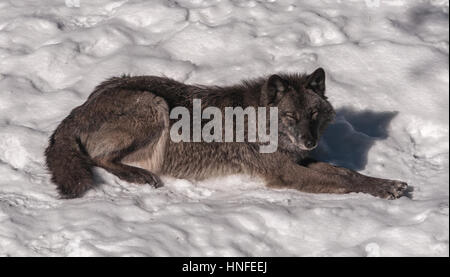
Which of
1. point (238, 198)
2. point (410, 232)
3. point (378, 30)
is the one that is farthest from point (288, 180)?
point (378, 30)

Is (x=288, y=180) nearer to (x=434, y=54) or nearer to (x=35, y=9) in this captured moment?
(x=434, y=54)

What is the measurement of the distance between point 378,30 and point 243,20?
196 cm

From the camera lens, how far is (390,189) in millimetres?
6648

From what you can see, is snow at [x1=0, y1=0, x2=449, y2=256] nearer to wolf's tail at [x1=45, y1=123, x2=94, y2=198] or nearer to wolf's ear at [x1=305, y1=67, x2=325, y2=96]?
wolf's tail at [x1=45, y1=123, x2=94, y2=198]

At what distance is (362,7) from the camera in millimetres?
9742

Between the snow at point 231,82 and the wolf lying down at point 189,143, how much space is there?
20 cm

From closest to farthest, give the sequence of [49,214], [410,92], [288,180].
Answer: [49,214]
[288,180]
[410,92]

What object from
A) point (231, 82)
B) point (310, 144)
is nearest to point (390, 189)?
point (310, 144)

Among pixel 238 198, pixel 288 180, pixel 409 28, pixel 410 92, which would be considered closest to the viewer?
pixel 238 198

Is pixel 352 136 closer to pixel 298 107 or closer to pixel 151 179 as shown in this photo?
pixel 298 107

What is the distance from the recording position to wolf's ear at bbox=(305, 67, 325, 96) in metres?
7.10

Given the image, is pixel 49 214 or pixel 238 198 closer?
pixel 49 214

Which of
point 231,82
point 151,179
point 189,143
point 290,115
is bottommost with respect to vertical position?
point 151,179

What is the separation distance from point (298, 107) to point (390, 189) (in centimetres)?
131
